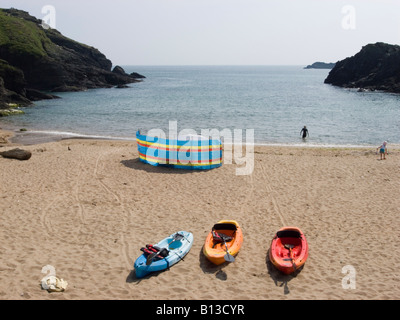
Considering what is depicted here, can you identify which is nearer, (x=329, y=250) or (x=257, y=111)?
(x=329, y=250)

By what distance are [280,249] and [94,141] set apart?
2163 centimetres

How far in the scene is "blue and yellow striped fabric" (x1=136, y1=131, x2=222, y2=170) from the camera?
724 inches

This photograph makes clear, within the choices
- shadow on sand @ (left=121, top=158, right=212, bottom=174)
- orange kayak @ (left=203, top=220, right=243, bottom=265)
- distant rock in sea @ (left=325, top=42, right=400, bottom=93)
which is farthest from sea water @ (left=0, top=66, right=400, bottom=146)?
distant rock in sea @ (left=325, top=42, right=400, bottom=93)

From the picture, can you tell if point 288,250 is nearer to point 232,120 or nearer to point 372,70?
point 232,120

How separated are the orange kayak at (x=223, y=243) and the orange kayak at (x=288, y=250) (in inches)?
39.4

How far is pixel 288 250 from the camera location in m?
10.2

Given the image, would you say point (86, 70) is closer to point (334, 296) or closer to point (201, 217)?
point (201, 217)

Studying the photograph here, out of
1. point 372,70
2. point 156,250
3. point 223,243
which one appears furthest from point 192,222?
point 372,70

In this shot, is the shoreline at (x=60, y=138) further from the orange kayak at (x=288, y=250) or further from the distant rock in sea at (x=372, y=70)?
the distant rock in sea at (x=372, y=70)

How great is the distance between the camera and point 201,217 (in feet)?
41.8

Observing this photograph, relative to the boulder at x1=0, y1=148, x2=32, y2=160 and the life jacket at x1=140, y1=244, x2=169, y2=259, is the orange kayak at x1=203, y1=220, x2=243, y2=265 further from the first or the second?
the boulder at x1=0, y1=148, x2=32, y2=160

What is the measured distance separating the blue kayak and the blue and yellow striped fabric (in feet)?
25.9
